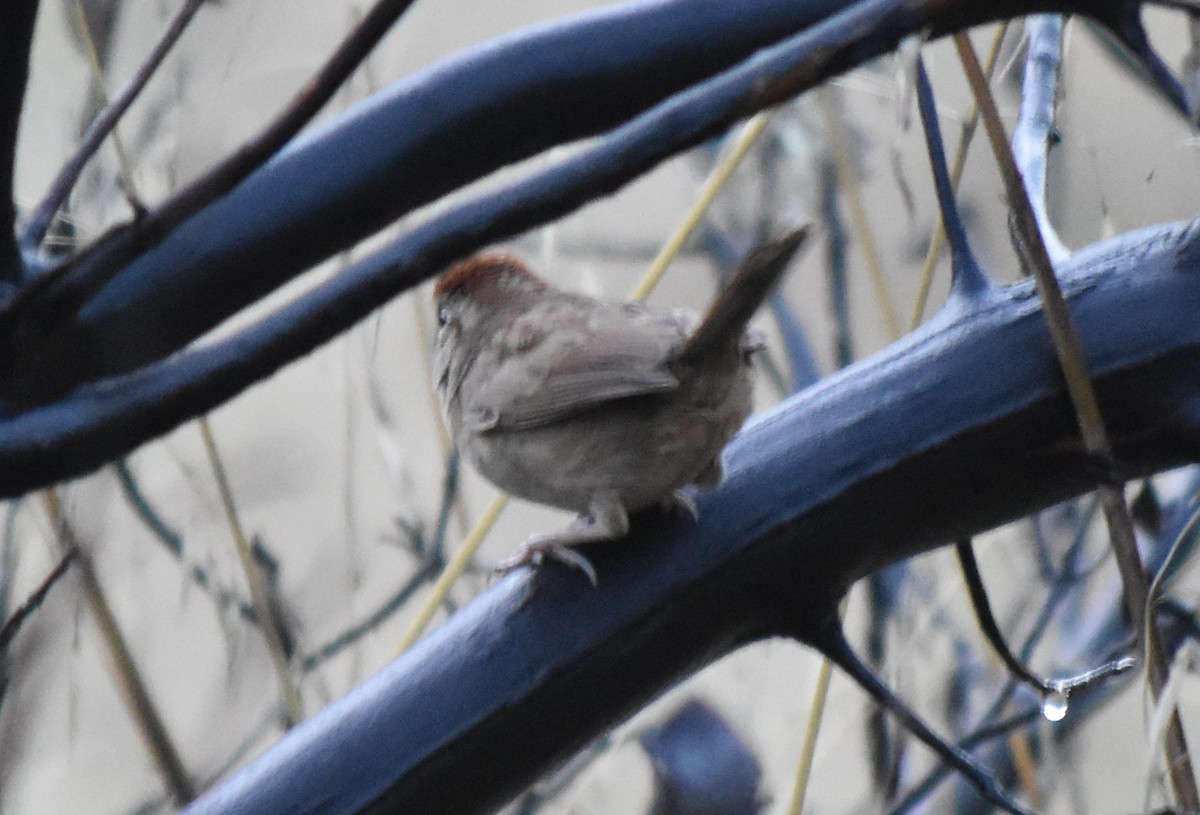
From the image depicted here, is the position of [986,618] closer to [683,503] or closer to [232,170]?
[683,503]

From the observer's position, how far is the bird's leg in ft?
2.81

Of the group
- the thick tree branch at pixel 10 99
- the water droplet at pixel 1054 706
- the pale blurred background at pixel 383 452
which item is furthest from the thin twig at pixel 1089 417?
the pale blurred background at pixel 383 452

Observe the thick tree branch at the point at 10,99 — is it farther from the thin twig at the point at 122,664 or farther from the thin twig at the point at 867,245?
the thin twig at the point at 867,245

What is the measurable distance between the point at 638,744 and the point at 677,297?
1002mm

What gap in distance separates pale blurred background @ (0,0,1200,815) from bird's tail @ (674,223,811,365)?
717mm

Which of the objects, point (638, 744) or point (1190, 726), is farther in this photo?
point (1190, 726)

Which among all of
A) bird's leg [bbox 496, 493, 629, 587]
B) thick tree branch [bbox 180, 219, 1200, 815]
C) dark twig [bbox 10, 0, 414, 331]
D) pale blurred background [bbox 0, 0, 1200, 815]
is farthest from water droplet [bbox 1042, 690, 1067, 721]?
pale blurred background [bbox 0, 0, 1200, 815]

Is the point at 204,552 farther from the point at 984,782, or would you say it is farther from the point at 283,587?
the point at 984,782

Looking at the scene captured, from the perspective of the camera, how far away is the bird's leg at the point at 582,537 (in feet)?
2.81

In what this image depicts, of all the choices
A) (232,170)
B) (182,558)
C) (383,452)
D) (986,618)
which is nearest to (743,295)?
(986,618)

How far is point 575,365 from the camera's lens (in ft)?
4.36

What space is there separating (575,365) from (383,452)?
2.45 feet

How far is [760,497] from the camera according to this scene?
2.62ft

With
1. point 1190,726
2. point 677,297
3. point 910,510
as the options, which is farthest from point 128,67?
point 1190,726
